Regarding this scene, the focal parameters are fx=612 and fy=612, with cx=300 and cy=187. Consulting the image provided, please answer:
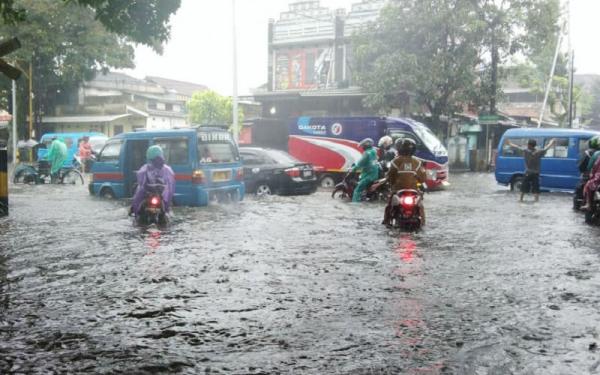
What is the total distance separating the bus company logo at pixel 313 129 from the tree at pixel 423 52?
9.18 metres

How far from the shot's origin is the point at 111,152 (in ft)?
51.8

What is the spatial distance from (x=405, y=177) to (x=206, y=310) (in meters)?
5.60

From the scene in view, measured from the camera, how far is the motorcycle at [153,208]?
434 inches

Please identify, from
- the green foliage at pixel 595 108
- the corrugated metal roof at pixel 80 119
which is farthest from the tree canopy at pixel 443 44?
the green foliage at pixel 595 108

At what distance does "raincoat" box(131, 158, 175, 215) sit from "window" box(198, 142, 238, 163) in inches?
101

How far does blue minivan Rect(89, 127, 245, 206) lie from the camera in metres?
13.6

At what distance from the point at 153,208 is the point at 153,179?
525 millimetres

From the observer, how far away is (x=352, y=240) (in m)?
9.52

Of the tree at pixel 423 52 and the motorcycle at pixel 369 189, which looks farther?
the tree at pixel 423 52

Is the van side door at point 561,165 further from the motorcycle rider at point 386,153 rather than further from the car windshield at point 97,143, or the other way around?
the car windshield at point 97,143

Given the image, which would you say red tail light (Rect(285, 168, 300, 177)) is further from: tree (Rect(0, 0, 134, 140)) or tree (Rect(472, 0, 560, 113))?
tree (Rect(0, 0, 134, 140))

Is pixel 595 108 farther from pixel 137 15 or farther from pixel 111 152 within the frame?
pixel 137 15

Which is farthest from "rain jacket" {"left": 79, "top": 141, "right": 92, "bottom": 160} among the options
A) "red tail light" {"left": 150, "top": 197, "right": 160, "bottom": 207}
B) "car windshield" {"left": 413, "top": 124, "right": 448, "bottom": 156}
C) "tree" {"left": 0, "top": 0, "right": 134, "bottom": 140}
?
"red tail light" {"left": 150, "top": 197, "right": 160, "bottom": 207}

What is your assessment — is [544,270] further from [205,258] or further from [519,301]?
[205,258]
